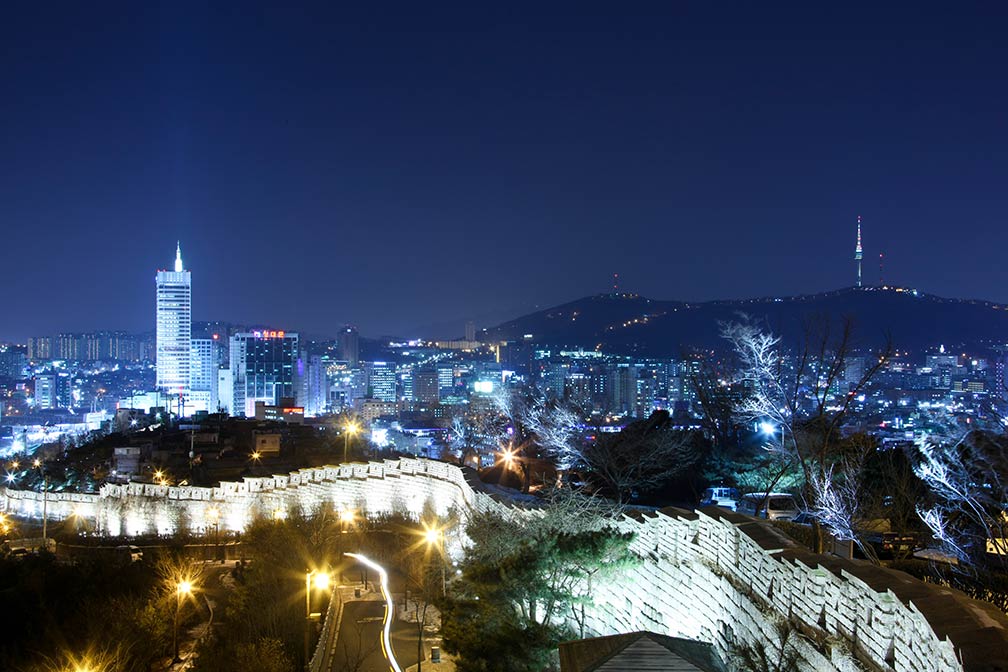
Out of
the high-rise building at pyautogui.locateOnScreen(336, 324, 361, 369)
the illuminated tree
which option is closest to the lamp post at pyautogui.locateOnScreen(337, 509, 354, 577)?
the illuminated tree

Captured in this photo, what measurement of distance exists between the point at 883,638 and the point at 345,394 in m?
96.0

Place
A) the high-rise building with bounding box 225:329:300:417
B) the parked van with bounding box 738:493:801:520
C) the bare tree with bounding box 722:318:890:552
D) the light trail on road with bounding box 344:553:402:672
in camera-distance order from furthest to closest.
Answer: the high-rise building with bounding box 225:329:300:417, the parked van with bounding box 738:493:801:520, the bare tree with bounding box 722:318:890:552, the light trail on road with bounding box 344:553:402:672

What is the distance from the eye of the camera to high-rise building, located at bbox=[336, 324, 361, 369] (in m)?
134

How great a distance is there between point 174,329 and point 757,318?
293 feet

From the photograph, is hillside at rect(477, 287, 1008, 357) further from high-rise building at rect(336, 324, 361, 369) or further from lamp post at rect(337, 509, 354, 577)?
high-rise building at rect(336, 324, 361, 369)

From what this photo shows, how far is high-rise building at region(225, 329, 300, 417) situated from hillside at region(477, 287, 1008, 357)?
4561 centimetres

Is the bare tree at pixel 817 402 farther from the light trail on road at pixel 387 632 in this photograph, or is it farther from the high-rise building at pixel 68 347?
the high-rise building at pixel 68 347

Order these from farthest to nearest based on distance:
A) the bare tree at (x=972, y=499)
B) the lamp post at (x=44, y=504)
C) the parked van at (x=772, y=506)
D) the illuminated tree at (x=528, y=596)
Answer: the lamp post at (x=44, y=504)
the parked van at (x=772, y=506)
the bare tree at (x=972, y=499)
the illuminated tree at (x=528, y=596)

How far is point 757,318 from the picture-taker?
68312mm

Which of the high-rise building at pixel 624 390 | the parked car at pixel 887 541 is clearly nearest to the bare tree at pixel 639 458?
the parked car at pixel 887 541

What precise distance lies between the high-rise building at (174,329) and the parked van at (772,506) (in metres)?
109

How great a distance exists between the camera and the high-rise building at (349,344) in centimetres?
13438

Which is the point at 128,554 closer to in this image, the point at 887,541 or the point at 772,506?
the point at 772,506

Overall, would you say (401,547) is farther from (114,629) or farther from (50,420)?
(50,420)
